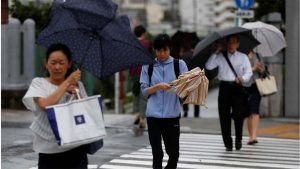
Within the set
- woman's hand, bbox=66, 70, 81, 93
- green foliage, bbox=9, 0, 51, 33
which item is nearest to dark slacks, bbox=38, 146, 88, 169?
Result: woman's hand, bbox=66, 70, 81, 93

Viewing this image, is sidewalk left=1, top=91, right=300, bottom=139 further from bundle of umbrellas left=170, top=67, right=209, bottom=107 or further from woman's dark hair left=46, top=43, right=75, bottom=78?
woman's dark hair left=46, top=43, right=75, bottom=78

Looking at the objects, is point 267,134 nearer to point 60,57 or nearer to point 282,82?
point 282,82

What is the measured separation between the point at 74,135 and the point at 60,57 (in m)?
0.60

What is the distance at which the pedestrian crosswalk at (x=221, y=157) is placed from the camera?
9.02 m

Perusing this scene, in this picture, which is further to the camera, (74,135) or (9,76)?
(9,76)

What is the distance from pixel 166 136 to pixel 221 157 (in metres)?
2.80

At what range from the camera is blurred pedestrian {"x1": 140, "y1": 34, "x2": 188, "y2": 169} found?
7070 millimetres

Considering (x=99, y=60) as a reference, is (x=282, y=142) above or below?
below

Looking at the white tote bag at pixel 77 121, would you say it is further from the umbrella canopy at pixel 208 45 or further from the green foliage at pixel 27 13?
the green foliage at pixel 27 13

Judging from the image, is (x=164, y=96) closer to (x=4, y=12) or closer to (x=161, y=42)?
(x=161, y=42)

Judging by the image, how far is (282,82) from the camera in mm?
15930

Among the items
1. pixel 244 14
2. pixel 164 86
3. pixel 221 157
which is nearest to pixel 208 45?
pixel 221 157

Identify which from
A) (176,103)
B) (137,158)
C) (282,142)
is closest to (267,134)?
(282,142)

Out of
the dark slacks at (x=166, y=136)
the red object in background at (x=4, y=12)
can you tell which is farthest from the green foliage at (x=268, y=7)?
the dark slacks at (x=166, y=136)
